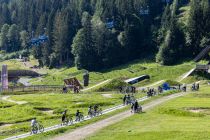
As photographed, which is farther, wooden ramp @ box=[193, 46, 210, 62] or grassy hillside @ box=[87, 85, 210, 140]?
wooden ramp @ box=[193, 46, 210, 62]

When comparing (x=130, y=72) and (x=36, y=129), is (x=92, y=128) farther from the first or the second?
(x=130, y=72)

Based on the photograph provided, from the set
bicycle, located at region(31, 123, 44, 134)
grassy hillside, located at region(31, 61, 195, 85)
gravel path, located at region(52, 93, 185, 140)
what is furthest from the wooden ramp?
bicycle, located at region(31, 123, 44, 134)

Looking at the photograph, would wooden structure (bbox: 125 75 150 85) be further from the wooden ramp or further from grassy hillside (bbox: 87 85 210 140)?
grassy hillside (bbox: 87 85 210 140)

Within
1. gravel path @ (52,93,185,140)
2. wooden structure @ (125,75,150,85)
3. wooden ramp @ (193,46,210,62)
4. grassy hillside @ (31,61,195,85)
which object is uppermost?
wooden ramp @ (193,46,210,62)

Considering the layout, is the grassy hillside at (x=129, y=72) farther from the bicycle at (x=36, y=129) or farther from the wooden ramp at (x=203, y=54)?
the bicycle at (x=36, y=129)

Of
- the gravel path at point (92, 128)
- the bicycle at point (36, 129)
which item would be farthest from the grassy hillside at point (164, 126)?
the bicycle at point (36, 129)

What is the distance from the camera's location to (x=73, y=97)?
9156cm

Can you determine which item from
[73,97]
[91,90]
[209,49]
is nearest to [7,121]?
[73,97]

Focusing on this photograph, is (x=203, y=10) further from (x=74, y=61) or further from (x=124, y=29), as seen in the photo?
(x=74, y=61)

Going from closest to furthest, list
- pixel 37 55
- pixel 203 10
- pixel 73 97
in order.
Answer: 1. pixel 73 97
2. pixel 203 10
3. pixel 37 55

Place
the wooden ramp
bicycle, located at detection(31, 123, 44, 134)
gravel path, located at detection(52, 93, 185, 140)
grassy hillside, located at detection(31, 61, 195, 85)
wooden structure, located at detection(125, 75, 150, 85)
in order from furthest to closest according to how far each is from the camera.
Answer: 1. the wooden ramp
2. grassy hillside, located at detection(31, 61, 195, 85)
3. wooden structure, located at detection(125, 75, 150, 85)
4. bicycle, located at detection(31, 123, 44, 134)
5. gravel path, located at detection(52, 93, 185, 140)

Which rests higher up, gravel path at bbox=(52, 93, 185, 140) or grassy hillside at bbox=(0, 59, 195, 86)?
grassy hillside at bbox=(0, 59, 195, 86)

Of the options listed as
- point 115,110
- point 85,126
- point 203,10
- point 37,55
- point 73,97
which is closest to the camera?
point 85,126

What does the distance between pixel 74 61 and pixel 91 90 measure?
70214 mm
